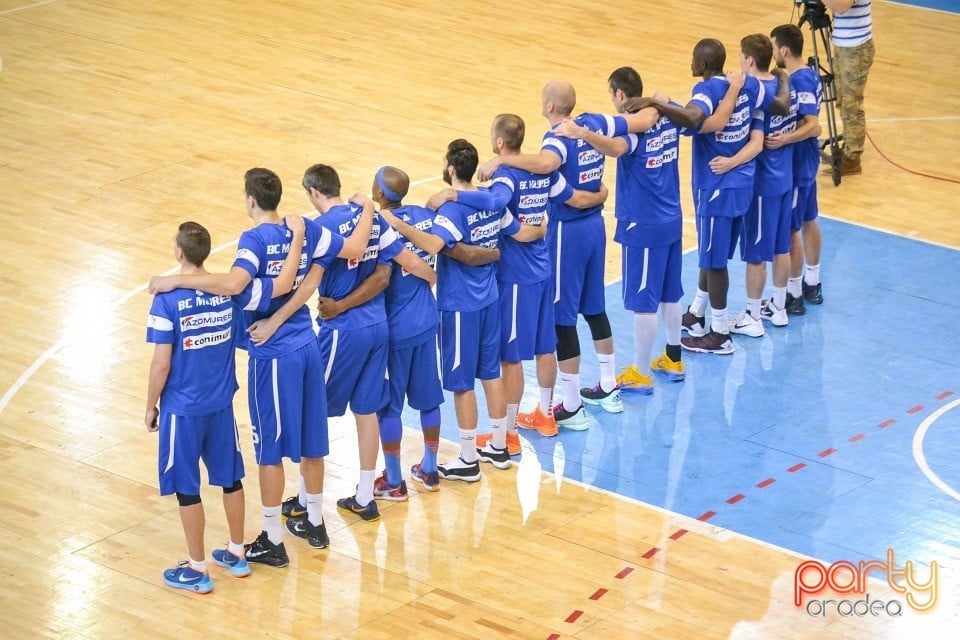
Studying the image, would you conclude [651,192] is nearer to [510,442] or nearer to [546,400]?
[546,400]

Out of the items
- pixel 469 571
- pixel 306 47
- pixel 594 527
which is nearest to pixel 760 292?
pixel 594 527

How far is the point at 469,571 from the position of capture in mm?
8203

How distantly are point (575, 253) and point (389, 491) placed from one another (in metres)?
2.13

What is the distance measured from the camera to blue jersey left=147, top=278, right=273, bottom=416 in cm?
752

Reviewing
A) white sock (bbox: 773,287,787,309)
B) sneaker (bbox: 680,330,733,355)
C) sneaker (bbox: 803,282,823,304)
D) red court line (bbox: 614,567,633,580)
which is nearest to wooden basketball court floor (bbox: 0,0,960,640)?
red court line (bbox: 614,567,633,580)

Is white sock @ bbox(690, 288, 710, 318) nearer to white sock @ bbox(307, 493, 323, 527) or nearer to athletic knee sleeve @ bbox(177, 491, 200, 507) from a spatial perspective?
white sock @ bbox(307, 493, 323, 527)

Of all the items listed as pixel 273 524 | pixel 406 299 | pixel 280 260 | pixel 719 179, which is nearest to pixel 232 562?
pixel 273 524

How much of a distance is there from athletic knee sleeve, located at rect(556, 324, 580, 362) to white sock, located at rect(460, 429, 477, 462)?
1056 millimetres

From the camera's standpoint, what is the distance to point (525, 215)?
9297 millimetres

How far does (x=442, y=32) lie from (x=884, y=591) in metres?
12.5

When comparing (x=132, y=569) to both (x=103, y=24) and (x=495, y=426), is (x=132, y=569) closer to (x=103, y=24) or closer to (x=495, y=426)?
(x=495, y=426)

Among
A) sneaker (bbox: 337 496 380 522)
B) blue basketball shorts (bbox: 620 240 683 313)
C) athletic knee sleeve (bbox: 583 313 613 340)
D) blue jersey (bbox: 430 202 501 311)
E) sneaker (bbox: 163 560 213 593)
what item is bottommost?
sneaker (bbox: 163 560 213 593)

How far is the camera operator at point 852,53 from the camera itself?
14086 millimetres

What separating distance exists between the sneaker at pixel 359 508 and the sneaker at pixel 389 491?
15 cm
